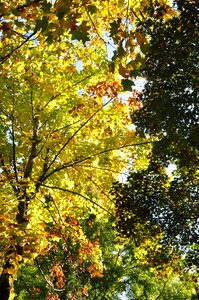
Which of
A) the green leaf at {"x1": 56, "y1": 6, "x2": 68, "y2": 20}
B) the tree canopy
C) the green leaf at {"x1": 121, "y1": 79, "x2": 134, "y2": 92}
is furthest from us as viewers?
the tree canopy

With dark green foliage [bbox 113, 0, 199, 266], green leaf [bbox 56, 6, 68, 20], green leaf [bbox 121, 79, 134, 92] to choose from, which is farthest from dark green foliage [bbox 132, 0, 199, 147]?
green leaf [bbox 56, 6, 68, 20]

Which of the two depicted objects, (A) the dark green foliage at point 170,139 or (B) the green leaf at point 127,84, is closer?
(B) the green leaf at point 127,84

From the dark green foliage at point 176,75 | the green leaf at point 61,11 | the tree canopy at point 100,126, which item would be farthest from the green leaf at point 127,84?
the dark green foliage at point 176,75

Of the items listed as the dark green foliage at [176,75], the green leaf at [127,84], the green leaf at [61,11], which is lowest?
the green leaf at [127,84]

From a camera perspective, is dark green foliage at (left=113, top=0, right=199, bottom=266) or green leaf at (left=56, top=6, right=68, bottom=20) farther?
dark green foliage at (left=113, top=0, right=199, bottom=266)

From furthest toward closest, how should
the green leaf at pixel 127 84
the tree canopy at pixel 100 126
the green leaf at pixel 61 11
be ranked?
the tree canopy at pixel 100 126 → the green leaf at pixel 127 84 → the green leaf at pixel 61 11

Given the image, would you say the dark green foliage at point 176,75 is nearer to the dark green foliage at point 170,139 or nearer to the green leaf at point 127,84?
the dark green foliage at point 170,139

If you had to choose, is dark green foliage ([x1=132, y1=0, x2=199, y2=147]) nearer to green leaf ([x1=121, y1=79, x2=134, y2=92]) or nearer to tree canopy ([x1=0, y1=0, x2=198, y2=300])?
tree canopy ([x1=0, y1=0, x2=198, y2=300])

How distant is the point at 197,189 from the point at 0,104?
4.93m

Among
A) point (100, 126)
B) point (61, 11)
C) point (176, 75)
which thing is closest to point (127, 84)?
point (61, 11)

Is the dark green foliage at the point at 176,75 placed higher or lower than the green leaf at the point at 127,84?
higher

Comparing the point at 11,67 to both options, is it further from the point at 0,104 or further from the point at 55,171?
the point at 55,171

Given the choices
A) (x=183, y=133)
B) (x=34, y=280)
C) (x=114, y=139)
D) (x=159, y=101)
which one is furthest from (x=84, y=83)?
(x=34, y=280)

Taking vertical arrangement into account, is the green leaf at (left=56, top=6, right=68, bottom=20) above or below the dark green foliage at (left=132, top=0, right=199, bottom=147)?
below
